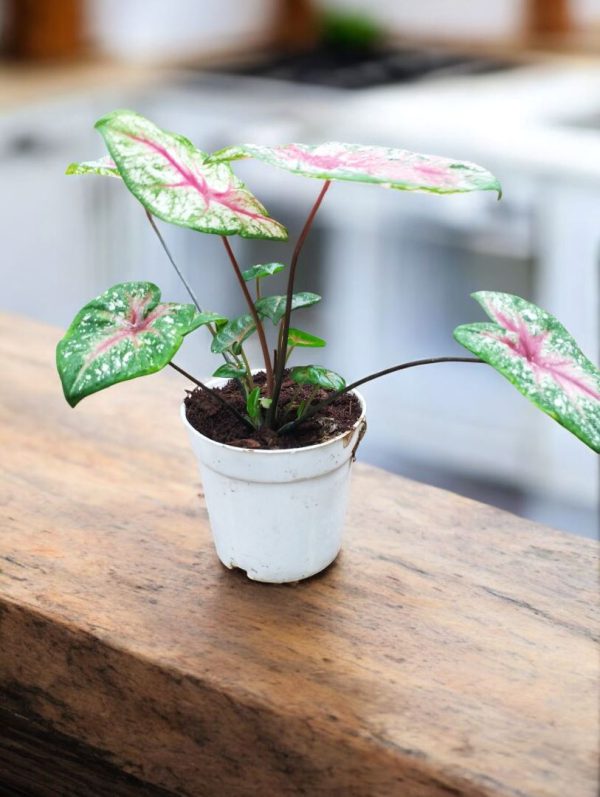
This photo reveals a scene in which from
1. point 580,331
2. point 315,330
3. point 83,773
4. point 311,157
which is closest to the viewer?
point 311,157

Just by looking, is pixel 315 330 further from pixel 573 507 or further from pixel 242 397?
pixel 242 397

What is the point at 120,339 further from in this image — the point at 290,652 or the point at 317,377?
the point at 290,652

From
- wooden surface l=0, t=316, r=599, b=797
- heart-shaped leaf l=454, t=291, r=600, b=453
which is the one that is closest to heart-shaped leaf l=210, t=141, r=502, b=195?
heart-shaped leaf l=454, t=291, r=600, b=453

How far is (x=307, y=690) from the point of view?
0.76m

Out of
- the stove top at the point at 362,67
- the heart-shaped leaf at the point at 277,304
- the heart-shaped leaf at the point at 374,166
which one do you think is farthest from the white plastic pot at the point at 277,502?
the stove top at the point at 362,67

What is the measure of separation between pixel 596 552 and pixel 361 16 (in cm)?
289

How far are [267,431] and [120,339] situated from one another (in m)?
0.16

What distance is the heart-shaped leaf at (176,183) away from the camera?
2.33 feet

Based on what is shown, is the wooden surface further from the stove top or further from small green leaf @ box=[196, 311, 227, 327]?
the stove top

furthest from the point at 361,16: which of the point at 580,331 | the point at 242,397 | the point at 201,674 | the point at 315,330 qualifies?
the point at 201,674

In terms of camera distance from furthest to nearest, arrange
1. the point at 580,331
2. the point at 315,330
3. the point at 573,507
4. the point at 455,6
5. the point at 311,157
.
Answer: the point at 455,6
the point at 315,330
the point at 573,507
the point at 580,331
the point at 311,157

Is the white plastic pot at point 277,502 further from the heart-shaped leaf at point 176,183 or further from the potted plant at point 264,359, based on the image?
the heart-shaped leaf at point 176,183

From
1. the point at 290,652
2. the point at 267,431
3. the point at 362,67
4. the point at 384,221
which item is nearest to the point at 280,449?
the point at 267,431

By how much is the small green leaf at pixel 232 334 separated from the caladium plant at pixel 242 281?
0.02m
